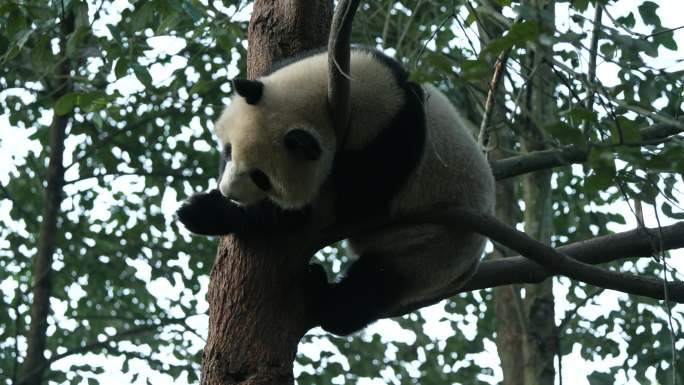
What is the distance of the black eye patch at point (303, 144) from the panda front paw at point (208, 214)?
17.4 inches

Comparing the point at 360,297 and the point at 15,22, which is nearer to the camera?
the point at 360,297

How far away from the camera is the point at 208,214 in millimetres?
4246

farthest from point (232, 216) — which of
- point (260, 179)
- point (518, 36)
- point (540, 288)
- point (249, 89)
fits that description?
point (540, 288)

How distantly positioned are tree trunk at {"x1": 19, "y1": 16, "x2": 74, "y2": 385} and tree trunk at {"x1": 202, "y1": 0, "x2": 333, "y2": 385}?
19.8 ft

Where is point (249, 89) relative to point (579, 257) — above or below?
above

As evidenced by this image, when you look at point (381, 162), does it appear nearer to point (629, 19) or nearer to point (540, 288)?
point (629, 19)

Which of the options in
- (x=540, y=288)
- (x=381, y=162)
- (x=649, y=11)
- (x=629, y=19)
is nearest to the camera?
(x=381, y=162)

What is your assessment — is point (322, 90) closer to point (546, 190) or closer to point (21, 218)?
point (546, 190)

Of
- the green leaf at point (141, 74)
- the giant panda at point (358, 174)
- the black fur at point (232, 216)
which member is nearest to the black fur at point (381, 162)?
the giant panda at point (358, 174)

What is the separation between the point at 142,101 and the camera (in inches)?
390

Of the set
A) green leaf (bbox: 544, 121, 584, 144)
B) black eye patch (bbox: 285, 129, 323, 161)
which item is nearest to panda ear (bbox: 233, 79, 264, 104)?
black eye patch (bbox: 285, 129, 323, 161)

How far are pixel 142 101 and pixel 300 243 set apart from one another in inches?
251

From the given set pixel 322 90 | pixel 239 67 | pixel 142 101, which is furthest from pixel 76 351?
pixel 322 90

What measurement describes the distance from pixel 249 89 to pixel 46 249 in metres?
6.54
